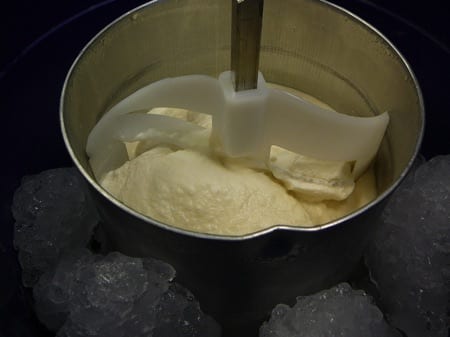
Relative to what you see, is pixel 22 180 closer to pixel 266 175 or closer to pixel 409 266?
pixel 266 175

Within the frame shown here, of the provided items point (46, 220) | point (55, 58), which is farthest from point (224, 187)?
point (55, 58)

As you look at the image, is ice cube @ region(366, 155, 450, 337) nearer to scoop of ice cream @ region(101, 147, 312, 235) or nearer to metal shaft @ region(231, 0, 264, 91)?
scoop of ice cream @ region(101, 147, 312, 235)

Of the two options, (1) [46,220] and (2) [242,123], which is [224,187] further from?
(1) [46,220]

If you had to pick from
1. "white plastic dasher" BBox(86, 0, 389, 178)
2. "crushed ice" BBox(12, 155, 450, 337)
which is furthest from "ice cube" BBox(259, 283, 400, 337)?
"white plastic dasher" BBox(86, 0, 389, 178)

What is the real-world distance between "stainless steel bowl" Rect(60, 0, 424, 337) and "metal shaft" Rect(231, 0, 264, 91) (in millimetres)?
178

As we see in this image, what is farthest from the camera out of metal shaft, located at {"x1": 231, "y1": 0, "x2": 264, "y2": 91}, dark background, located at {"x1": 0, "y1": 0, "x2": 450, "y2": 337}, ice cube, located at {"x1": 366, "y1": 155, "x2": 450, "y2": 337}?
dark background, located at {"x1": 0, "y1": 0, "x2": 450, "y2": 337}

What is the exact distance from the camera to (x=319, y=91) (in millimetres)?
880

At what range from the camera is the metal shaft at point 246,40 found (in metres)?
0.59

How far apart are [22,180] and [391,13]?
64cm

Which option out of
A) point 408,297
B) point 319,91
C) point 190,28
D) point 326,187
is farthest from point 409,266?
point 190,28

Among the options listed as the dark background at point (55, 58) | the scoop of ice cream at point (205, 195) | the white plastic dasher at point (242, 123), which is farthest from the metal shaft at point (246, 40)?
the dark background at point (55, 58)

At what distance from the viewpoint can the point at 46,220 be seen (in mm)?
796

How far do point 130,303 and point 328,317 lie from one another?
221 millimetres

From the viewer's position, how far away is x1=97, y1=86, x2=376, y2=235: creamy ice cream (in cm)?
68
